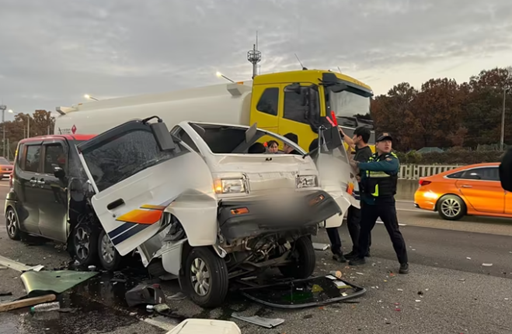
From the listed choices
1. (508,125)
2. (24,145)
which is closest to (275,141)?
(24,145)

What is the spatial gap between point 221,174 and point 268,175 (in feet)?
1.96

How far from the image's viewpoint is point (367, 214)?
577 centimetres

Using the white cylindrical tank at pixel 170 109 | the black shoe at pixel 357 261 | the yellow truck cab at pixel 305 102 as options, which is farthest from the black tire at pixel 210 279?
the white cylindrical tank at pixel 170 109

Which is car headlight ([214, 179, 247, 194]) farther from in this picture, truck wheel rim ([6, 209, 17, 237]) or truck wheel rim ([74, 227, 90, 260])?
truck wheel rim ([6, 209, 17, 237])

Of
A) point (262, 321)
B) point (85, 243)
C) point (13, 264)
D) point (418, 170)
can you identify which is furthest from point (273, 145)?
point (418, 170)

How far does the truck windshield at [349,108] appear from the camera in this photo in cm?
841

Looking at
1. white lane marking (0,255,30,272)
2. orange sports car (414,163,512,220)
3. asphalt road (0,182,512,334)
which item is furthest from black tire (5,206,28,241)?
orange sports car (414,163,512,220)

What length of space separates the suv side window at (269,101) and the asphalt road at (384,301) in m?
3.28

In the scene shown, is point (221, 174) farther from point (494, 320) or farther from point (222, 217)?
point (494, 320)

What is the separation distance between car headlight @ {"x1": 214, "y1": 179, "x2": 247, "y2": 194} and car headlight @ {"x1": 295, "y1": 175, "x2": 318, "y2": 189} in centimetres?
79

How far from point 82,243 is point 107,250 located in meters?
0.52

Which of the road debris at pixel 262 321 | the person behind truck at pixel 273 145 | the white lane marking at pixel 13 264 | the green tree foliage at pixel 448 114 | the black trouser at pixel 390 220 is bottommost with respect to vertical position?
the white lane marking at pixel 13 264

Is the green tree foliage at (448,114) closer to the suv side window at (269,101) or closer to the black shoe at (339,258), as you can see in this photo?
the suv side window at (269,101)

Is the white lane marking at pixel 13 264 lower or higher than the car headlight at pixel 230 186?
lower
